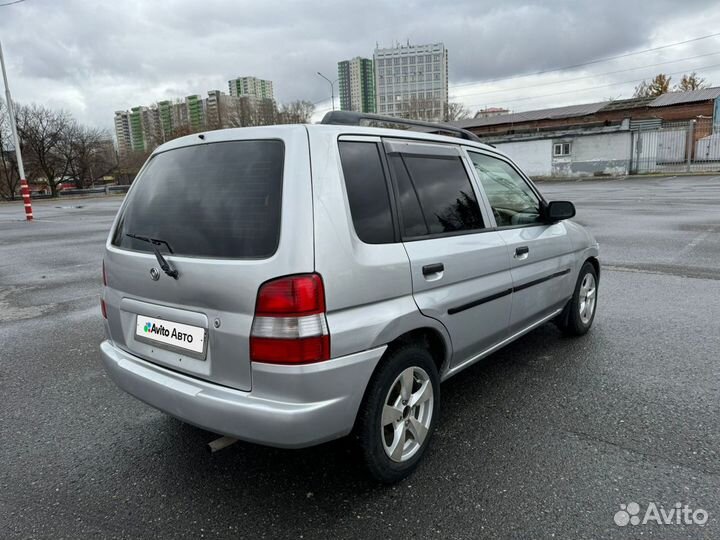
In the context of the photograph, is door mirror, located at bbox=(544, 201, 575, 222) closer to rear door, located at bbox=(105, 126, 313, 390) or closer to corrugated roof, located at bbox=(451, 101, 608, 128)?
rear door, located at bbox=(105, 126, 313, 390)

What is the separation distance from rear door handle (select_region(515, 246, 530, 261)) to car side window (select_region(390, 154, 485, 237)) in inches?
14.5

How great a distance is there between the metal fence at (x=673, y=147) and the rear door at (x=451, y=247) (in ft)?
123

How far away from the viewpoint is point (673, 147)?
3588cm

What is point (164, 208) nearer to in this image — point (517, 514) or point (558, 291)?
point (517, 514)

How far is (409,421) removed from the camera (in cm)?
263

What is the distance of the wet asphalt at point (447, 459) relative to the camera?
230 cm

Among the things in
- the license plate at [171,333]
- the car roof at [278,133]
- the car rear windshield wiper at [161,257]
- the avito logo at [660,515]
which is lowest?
the avito logo at [660,515]

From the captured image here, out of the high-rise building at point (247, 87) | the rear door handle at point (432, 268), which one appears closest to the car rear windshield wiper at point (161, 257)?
the rear door handle at point (432, 268)

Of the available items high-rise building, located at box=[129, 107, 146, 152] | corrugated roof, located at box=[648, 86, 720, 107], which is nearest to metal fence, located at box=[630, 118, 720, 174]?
corrugated roof, located at box=[648, 86, 720, 107]

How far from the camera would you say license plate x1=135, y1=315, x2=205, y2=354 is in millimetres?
2334

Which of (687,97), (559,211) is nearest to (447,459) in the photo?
(559,211)

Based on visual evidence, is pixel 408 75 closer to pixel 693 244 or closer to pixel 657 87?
pixel 657 87

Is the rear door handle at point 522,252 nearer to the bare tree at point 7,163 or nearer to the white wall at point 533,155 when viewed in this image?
the white wall at point 533,155

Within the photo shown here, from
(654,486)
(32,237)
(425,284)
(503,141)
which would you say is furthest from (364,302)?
(503,141)
